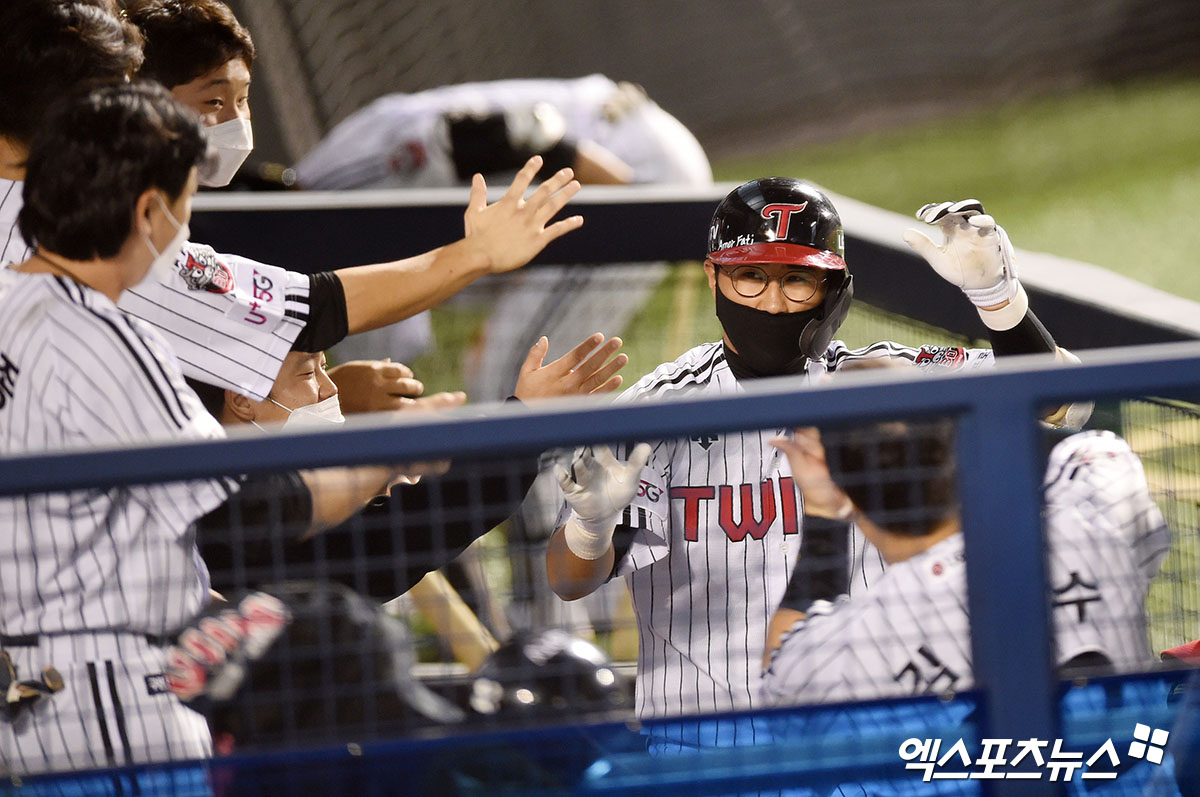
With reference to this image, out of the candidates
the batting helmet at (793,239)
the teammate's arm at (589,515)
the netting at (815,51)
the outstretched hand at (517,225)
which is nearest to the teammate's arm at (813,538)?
the teammate's arm at (589,515)

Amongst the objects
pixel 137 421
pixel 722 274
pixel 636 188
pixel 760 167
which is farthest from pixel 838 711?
pixel 760 167

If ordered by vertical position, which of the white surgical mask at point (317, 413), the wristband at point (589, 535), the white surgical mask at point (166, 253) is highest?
the white surgical mask at point (166, 253)

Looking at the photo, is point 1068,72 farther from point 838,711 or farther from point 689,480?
point 838,711

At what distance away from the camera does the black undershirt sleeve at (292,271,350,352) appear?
2.18 m

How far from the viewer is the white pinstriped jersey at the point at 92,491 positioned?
1.44 meters

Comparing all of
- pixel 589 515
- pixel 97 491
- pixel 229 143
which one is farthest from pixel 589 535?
pixel 229 143

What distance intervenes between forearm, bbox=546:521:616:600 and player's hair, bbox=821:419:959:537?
0.48 metres

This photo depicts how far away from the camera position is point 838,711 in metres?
1.39

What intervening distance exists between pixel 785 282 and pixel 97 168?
1.13 m

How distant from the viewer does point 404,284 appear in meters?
2.26

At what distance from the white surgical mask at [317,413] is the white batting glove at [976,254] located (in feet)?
3.57

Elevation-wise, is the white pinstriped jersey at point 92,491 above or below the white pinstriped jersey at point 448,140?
below

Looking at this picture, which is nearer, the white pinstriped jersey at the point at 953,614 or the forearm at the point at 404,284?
the white pinstriped jersey at the point at 953,614

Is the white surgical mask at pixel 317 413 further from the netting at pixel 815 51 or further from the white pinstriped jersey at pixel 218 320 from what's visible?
the netting at pixel 815 51
